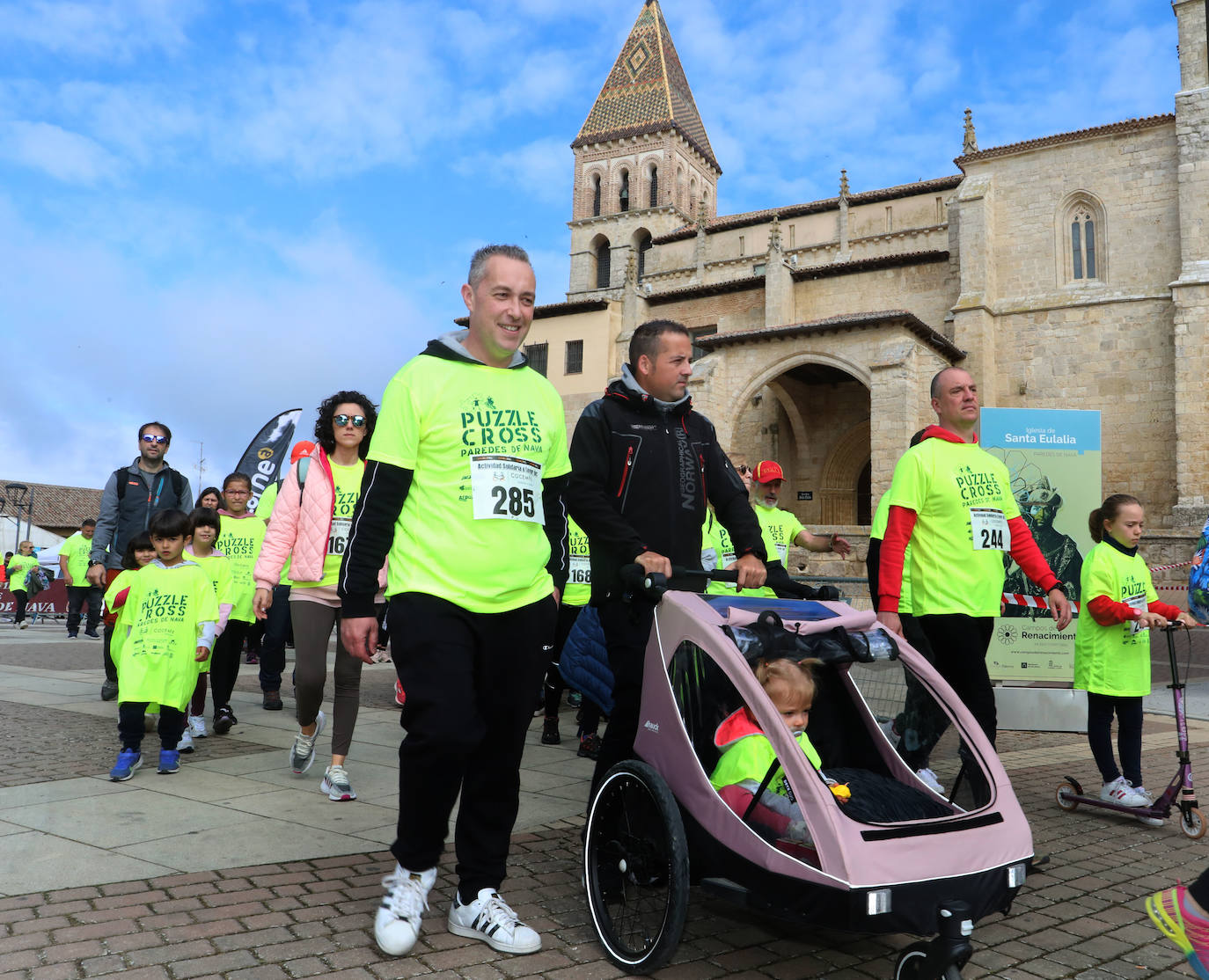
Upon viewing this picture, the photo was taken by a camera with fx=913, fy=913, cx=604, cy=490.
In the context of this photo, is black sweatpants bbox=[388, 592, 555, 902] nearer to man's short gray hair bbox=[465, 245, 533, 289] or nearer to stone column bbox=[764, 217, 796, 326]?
man's short gray hair bbox=[465, 245, 533, 289]

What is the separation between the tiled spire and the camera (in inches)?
2021

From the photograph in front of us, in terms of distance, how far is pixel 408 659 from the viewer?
2848 mm

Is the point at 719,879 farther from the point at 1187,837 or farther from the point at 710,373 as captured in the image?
the point at 710,373

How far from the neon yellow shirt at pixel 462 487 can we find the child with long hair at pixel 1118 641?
3.67 metres

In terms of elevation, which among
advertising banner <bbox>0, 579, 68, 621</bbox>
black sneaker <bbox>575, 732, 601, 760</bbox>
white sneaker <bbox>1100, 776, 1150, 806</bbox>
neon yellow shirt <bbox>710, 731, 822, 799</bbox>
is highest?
neon yellow shirt <bbox>710, 731, 822, 799</bbox>

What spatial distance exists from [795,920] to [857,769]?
0.92 m

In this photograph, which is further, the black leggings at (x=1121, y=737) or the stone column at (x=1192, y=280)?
the stone column at (x=1192, y=280)

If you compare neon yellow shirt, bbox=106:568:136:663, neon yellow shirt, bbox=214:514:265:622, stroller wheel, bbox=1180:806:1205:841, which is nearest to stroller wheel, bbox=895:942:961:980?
stroller wheel, bbox=1180:806:1205:841

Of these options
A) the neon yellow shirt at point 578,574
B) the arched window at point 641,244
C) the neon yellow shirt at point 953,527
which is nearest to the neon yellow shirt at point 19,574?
the neon yellow shirt at point 578,574

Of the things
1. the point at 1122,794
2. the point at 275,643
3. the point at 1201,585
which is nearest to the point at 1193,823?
the point at 1122,794

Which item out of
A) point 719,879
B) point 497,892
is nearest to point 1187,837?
point 719,879

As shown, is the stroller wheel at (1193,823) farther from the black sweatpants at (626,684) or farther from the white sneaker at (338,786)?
the white sneaker at (338,786)

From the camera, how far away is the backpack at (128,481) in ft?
23.9

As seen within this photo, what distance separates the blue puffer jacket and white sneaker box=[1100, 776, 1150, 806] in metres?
2.81
